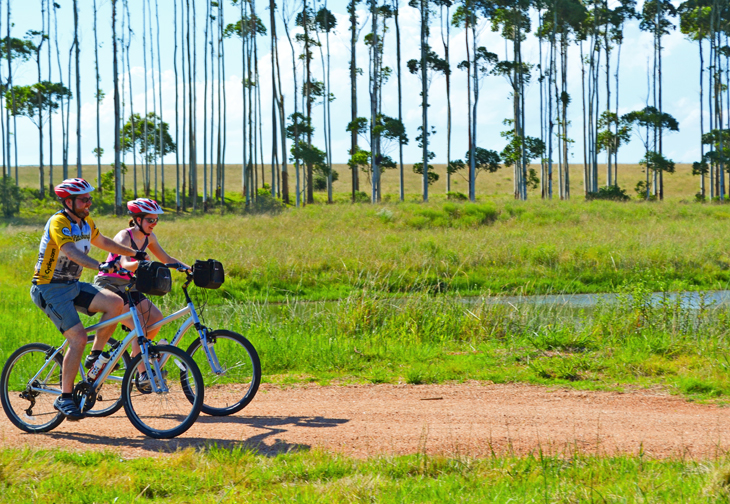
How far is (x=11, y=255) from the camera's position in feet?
70.1

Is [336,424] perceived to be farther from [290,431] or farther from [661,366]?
[661,366]

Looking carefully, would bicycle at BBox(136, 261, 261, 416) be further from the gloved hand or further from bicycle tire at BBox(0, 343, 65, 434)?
bicycle tire at BBox(0, 343, 65, 434)

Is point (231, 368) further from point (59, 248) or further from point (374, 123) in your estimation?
point (374, 123)

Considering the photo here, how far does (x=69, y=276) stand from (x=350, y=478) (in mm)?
2955

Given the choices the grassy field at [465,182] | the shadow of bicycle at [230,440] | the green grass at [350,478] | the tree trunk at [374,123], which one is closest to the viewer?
the green grass at [350,478]

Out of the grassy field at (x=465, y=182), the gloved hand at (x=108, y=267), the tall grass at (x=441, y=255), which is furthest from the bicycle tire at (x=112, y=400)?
the grassy field at (x=465, y=182)

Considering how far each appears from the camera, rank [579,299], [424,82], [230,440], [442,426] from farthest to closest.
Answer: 1. [424,82]
2. [579,299]
3. [442,426]
4. [230,440]

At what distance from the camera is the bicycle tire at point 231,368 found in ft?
19.0

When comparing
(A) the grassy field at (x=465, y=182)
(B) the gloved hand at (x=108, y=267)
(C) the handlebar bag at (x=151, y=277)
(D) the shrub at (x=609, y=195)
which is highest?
(A) the grassy field at (x=465, y=182)

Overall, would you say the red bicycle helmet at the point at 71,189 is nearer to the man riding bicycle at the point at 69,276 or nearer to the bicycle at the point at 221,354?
the man riding bicycle at the point at 69,276

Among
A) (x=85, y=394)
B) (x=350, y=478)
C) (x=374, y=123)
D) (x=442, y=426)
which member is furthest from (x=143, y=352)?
(x=374, y=123)

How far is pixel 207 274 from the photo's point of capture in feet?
18.2

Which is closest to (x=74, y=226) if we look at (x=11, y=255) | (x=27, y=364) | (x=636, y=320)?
(x=27, y=364)

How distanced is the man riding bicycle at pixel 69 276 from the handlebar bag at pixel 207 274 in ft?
1.55
